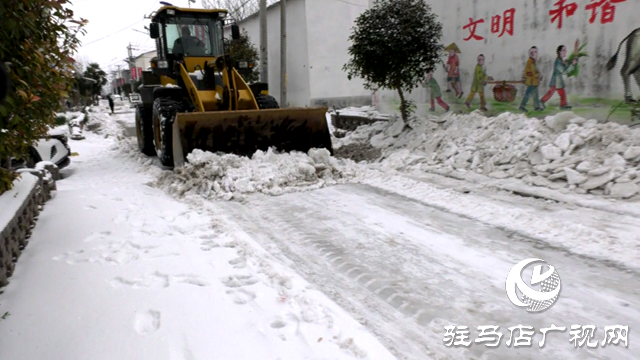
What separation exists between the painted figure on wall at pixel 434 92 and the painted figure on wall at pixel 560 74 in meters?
2.67

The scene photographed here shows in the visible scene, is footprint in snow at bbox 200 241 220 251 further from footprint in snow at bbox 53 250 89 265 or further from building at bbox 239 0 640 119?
building at bbox 239 0 640 119

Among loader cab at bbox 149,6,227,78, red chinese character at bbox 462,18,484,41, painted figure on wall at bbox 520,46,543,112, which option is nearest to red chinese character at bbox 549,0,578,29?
painted figure on wall at bbox 520,46,543,112

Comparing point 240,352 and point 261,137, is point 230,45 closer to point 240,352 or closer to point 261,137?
point 261,137

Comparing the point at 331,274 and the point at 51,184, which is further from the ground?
the point at 51,184

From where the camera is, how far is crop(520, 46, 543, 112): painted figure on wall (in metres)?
8.18

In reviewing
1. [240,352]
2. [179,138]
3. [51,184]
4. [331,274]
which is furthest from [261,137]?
[240,352]

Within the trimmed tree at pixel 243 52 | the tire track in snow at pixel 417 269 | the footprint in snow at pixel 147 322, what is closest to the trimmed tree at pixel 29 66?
the footprint in snow at pixel 147 322

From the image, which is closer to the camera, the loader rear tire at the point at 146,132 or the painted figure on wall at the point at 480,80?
the painted figure on wall at the point at 480,80

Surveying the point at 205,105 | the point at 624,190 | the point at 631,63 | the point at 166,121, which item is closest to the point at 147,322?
the point at 166,121

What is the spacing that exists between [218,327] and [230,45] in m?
20.1

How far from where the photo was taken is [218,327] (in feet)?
9.70

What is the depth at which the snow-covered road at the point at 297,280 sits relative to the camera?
281 centimetres

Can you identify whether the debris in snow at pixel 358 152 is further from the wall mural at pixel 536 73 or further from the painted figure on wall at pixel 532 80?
the painted figure on wall at pixel 532 80

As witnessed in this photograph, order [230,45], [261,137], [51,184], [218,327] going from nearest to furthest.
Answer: [218,327] → [51,184] → [261,137] → [230,45]
